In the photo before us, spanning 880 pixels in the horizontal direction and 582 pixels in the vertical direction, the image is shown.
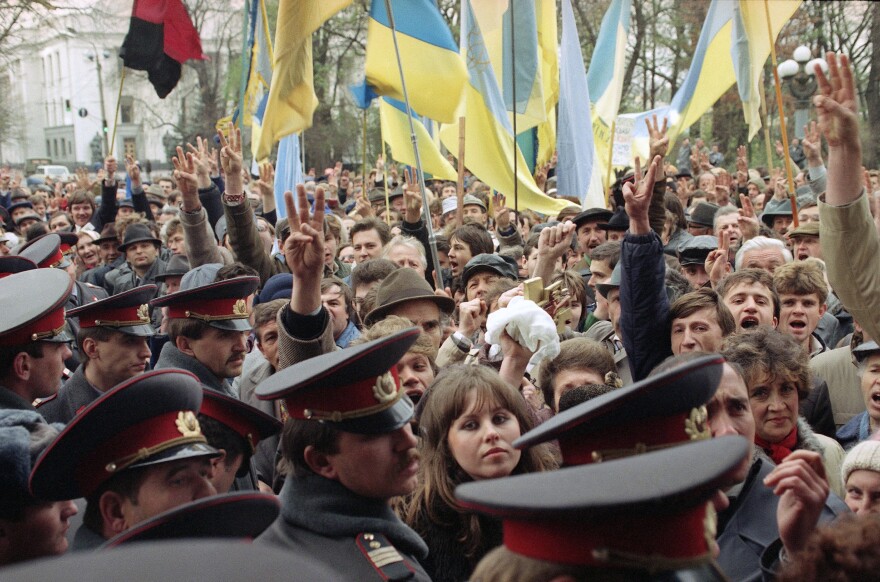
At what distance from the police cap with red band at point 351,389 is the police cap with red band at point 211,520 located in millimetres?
501

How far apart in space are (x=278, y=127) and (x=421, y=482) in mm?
4874

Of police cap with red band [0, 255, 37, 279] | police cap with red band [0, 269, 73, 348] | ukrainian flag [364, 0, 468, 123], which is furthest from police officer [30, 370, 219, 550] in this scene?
ukrainian flag [364, 0, 468, 123]

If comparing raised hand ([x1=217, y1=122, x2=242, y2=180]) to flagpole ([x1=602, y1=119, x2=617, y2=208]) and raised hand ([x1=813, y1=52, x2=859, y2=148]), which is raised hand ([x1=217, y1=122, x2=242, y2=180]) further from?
flagpole ([x1=602, y1=119, x2=617, y2=208])

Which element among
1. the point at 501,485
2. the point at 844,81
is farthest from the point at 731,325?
the point at 501,485

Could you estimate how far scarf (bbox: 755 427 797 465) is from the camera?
3654 millimetres

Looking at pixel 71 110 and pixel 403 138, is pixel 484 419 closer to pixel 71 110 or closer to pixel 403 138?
pixel 403 138

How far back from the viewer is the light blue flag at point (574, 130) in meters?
9.84

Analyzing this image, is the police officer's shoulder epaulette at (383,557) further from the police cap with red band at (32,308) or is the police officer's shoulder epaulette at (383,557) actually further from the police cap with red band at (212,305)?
the police cap with red band at (212,305)

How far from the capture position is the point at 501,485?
171 centimetres

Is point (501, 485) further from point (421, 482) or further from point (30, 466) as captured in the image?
point (421, 482)

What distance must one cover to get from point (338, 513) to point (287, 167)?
7.78 meters

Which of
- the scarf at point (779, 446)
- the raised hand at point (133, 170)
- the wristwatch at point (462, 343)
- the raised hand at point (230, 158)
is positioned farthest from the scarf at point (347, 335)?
the raised hand at point (133, 170)

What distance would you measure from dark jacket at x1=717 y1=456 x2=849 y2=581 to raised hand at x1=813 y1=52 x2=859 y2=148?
1.14m

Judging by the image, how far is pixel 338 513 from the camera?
8.98ft
